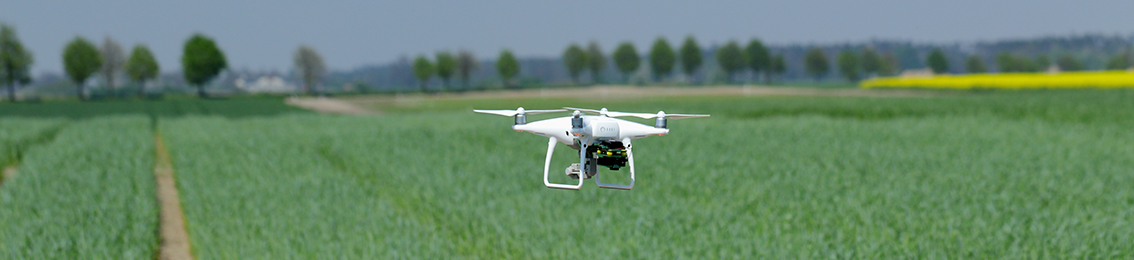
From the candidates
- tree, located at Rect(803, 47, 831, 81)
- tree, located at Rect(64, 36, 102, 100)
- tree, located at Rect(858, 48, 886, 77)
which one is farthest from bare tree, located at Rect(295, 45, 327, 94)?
tree, located at Rect(858, 48, 886, 77)

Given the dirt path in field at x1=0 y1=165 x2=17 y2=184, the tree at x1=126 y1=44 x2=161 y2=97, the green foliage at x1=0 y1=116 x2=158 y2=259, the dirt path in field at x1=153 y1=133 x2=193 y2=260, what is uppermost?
the tree at x1=126 y1=44 x2=161 y2=97

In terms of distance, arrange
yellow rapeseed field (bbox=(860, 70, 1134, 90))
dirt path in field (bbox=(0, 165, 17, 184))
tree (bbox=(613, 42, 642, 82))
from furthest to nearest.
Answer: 1. yellow rapeseed field (bbox=(860, 70, 1134, 90))
2. dirt path in field (bbox=(0, 165, 17, 184))
3. tree (bbox=(613, 42, 642, 82))

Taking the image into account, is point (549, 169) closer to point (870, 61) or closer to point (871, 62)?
point (870, 61)

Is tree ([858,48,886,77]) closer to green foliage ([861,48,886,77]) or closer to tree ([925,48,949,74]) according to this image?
green foliage ([861,48,886,77])

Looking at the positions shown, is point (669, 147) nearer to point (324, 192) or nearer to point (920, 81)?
point (324, 192)

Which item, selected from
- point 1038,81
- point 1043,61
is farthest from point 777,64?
point 1043,61

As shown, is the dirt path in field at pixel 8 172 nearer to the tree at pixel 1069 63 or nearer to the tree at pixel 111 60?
the tree at pixel 111 60
